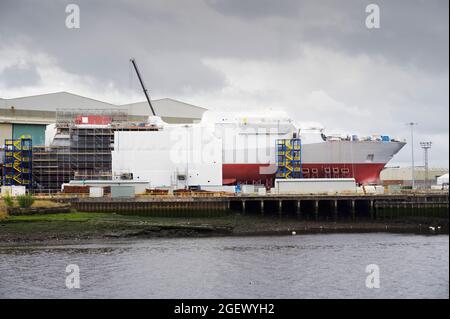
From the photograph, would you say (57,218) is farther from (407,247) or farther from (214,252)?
(407,247)

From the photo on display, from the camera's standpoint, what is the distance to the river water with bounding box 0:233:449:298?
90.2 feet

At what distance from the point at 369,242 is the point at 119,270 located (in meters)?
18.8

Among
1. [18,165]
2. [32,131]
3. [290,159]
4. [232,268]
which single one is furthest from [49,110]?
[232,268]

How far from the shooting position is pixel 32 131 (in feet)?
298

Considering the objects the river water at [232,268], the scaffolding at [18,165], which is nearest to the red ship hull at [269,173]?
the scaffolding at [18,165]

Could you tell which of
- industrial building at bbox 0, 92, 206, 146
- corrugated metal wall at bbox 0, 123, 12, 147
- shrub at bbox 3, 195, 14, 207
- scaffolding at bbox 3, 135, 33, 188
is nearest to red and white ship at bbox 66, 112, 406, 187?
scaffolding at bbox 3, 135, 33, 188

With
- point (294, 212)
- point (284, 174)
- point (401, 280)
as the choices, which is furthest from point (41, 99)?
point (401, 280)

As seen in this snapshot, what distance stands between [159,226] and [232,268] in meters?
16.9

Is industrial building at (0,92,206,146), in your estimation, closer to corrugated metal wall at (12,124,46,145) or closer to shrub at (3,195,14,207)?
corrugated metal wall at (12,124,46,145)

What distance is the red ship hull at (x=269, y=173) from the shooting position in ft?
237

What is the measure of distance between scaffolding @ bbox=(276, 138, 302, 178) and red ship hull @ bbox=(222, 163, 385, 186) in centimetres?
229

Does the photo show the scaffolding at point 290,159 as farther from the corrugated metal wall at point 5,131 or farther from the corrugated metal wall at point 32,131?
the corrugated metal wall at point 5,131

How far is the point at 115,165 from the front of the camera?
72.4 metres

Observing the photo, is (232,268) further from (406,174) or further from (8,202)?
(406,174)
